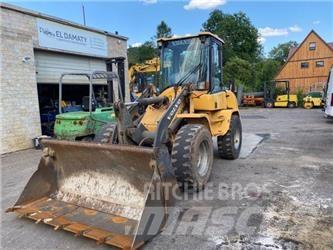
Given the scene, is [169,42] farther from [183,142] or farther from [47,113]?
[47,113]

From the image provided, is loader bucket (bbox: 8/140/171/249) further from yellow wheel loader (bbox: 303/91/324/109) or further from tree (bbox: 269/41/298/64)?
tree (bbox: 269/41/298/64)

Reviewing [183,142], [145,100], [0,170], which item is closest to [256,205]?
[183,142]

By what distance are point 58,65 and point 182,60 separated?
6863 mm

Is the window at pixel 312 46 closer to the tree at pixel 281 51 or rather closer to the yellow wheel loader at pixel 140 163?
the tree at pixel 281 51

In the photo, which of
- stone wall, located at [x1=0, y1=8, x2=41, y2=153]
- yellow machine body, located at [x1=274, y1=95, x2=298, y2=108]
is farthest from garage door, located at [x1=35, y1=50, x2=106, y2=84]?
yellow machine body, located at [x1=274, y1=95, x2=298, y2=108]

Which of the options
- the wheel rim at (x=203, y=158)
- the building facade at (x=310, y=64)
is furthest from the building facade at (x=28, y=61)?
the building facade at (x=310, y=64)

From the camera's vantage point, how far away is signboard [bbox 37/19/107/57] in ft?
34.8

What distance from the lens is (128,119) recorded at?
16.2 feet

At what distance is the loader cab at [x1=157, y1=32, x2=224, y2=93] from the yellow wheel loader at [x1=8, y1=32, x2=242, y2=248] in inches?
0.7

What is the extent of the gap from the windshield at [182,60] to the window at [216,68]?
0.30m

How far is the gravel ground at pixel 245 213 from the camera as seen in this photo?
3420 millimetres

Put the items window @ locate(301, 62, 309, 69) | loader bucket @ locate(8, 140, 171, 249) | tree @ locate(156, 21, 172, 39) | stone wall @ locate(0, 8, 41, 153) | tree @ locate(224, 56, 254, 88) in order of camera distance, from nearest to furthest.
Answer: loader bucket @ locate(8, 140, 171, 249) → stone wall @ locate(0, 8, 41, 153) → tree @ locate(224, 56, 254, 88) → window @ locate(301, 62, 309, 69) → tree @ locate(156, 21, 172, 39)

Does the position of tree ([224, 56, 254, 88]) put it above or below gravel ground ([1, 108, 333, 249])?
above

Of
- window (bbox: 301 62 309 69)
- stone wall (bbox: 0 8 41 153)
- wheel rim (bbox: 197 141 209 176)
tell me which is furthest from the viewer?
window (bbox: 301 62 309 69)
